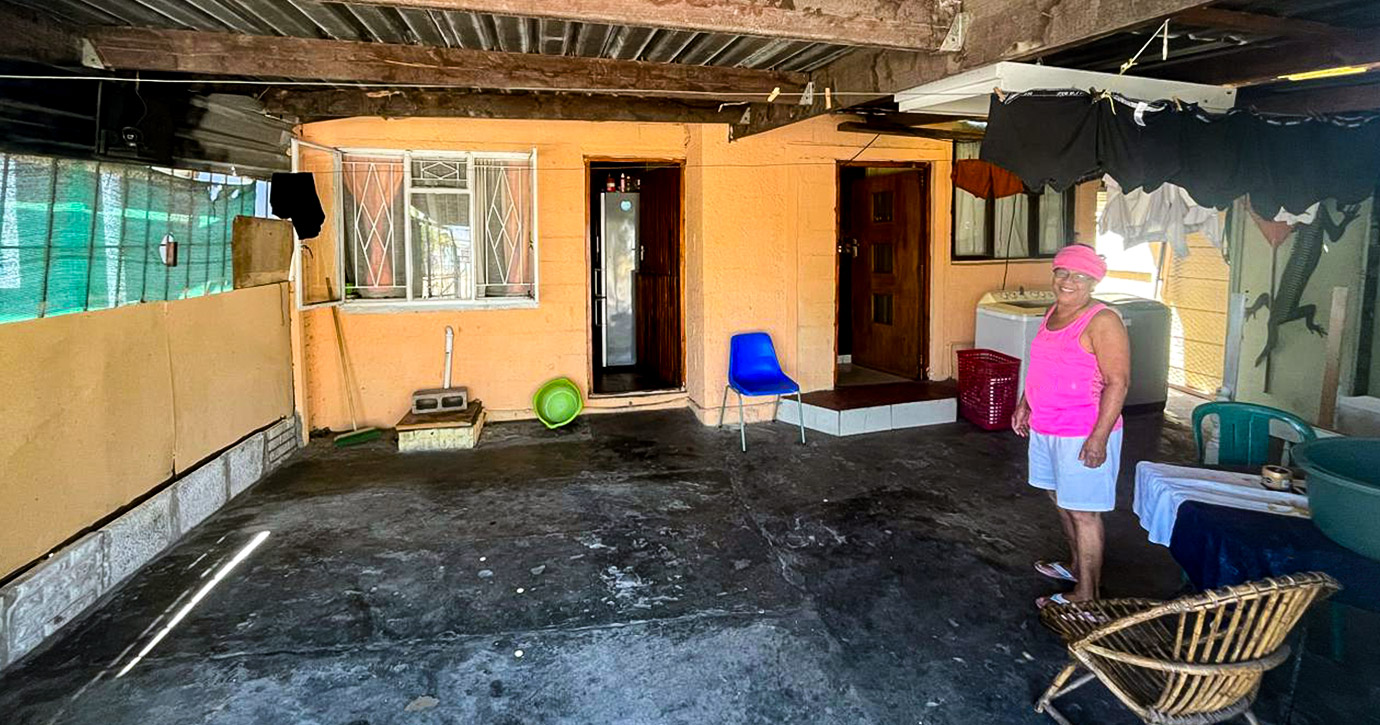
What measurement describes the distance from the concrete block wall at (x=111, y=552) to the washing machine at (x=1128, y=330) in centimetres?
550

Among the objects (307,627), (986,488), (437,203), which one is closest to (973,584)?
(986,488)

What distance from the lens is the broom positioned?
5402 millimetres

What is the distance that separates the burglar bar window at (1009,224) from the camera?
650 cm

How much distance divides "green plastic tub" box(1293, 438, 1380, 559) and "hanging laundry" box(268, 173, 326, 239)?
5254 mm

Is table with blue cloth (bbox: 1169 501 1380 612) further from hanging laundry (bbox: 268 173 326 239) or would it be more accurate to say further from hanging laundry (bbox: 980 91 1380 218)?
hanging laundry (bbox: 268 173 326 239)

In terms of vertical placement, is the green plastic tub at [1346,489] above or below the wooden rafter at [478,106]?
below

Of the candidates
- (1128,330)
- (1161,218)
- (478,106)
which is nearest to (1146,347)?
(1128,330)

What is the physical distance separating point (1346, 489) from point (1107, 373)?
2.67 ft

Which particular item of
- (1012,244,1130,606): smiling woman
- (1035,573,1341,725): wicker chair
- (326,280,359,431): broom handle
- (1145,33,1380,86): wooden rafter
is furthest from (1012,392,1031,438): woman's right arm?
(326,280,359,431): broom handle

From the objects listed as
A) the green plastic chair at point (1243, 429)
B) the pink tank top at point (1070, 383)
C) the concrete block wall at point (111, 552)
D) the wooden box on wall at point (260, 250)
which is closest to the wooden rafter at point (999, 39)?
the pink tank top at point (1070, 383)

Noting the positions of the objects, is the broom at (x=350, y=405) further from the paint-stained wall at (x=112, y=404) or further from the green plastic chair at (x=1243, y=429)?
the green plastic chair at (x=1243, y=429)

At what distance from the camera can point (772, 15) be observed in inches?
108

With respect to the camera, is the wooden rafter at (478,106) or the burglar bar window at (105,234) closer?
the burglar bar window at (105,234)

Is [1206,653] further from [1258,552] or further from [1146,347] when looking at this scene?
[1146,347]
